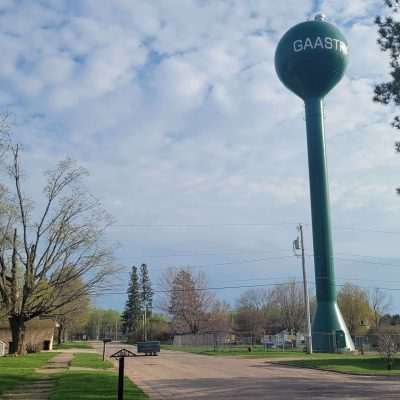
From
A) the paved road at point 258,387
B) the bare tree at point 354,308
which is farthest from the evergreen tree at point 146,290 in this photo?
the paved road at point 258,387

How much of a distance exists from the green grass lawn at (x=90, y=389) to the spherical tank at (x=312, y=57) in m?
32.0

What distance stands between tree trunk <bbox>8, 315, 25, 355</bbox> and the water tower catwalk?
21.7 m

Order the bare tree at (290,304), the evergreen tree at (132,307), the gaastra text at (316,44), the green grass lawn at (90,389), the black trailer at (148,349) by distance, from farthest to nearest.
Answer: the evergreen tree at (132,307) < the bare tree at (290,304) < the gaastra text at (316,44) < the black trailer at (148,349) < the green grass lawn at (90,389)

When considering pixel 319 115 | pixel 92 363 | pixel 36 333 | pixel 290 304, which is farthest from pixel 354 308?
pixel 92 363

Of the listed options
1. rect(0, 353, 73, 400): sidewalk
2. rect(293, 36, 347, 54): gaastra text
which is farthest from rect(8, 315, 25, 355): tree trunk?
rect(293, 36, 347, 54): gaastra text

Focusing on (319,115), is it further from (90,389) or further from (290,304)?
(290,304)

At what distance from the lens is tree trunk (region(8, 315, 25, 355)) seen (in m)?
37.2

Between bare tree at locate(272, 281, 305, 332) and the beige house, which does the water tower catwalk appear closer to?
the beige house

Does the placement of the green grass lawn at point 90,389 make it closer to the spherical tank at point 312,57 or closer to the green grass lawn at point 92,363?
the green grass lawn at point 92,363

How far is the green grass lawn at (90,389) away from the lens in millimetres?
14430

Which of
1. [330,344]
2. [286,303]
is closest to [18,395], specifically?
[330,344]

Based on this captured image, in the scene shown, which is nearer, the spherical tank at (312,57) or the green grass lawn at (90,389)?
the green grass lawn at (90,389)

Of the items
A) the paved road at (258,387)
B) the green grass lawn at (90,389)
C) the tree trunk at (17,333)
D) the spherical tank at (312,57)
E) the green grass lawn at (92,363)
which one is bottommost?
the paved road at (258,387)

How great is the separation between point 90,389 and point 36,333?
40759mm
